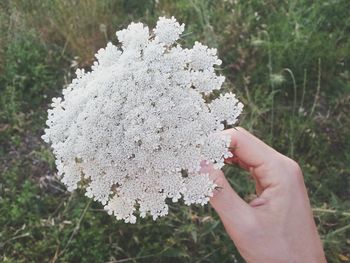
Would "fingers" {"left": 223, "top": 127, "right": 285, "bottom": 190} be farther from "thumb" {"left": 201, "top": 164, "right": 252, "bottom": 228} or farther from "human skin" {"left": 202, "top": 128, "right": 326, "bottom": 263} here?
"thumb" {"left": 201, "top": 164, "right": 252, "bottom": 228}

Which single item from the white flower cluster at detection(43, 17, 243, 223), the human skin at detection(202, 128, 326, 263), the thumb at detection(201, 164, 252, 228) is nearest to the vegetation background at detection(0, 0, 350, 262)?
the human skin at detection(202, 128, 326, 263)

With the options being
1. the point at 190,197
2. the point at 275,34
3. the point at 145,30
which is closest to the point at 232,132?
the point at 190,197

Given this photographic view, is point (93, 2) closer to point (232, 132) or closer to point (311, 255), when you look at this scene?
→ point (232, 132)

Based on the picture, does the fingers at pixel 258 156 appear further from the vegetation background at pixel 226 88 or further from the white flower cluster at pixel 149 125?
the vegetation background at pixel 226 88

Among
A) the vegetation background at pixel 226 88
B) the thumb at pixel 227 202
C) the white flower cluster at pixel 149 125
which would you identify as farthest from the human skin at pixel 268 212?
the vegetation background at pixel 226 88

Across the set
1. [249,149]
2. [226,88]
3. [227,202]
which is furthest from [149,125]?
[226,88]

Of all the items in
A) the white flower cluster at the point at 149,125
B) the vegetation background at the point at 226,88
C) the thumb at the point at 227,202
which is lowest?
the vegetation background at the point at 226,88
